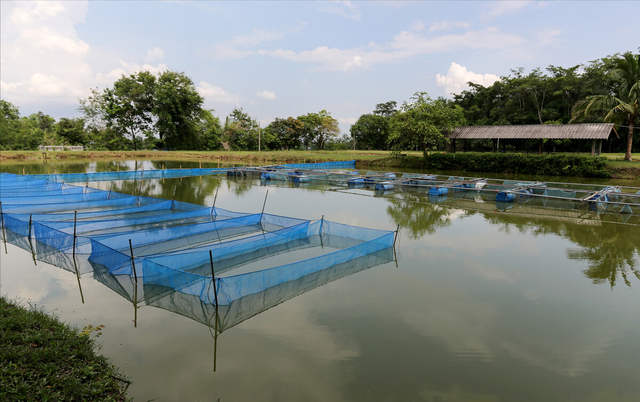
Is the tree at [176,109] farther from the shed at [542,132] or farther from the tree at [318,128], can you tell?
the shed at [542,132]

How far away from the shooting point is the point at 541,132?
31672 mm

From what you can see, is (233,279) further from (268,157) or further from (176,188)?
(268,157)

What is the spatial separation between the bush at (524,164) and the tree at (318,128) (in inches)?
1108

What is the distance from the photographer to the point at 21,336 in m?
5.21

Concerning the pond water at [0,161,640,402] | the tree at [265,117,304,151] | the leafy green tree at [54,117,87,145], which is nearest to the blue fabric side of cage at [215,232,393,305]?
the pond water at [0,161,640,402]

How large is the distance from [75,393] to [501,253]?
9.70m

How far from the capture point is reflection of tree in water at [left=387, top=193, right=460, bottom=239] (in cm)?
1310

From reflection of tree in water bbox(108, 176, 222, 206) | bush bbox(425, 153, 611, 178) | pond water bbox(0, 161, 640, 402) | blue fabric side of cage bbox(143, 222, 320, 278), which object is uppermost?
bush bbox(425, 153, 611, 178)

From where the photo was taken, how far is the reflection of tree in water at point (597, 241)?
9.12m

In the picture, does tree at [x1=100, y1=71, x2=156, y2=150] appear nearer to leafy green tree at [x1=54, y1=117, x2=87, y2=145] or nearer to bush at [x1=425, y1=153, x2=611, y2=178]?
leafy green tree at [x1=54, y1=117, x2=87, y2=145]

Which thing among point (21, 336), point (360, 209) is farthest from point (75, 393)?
point (360, 209)

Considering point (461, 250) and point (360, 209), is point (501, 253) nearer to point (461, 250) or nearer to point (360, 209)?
point (461, 250)

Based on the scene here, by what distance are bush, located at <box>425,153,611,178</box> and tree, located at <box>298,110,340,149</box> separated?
1108 inches

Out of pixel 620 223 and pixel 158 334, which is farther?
pixel 620 223
